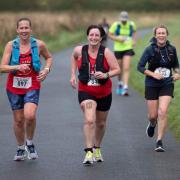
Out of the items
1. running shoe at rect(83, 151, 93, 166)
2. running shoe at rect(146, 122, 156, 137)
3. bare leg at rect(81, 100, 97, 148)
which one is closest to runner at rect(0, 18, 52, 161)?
bare leg at rect(81, 100, 97, 148)

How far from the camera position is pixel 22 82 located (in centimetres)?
1007

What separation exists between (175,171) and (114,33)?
8885 mm

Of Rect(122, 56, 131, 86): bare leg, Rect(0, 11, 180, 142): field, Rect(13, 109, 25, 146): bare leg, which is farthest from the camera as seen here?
Rect(0, 11, 180, 142): field

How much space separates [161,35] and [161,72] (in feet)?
1.77

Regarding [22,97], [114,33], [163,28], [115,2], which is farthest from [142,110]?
[115,2]

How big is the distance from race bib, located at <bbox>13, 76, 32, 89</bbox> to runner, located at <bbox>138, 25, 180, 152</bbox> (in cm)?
195

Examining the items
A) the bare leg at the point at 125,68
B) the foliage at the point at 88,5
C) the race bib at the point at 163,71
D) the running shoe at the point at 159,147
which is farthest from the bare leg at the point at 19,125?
the foliage at the point at 88,5

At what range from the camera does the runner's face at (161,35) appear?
11.1m

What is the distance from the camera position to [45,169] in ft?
32.0

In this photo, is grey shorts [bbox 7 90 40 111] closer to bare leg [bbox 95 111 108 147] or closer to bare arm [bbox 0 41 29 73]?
bare arm [bbox 0 41 29 73]

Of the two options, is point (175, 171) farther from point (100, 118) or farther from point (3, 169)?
point (3, 169)

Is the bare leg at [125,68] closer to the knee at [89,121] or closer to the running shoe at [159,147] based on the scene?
the running shoe at [159,147]

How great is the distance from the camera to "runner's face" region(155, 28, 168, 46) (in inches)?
437

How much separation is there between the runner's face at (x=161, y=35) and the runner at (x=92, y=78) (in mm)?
1192
